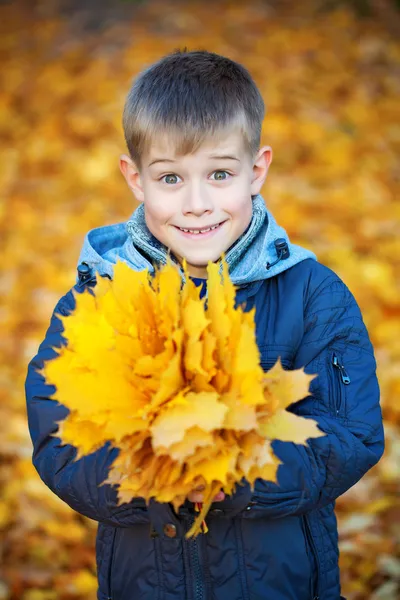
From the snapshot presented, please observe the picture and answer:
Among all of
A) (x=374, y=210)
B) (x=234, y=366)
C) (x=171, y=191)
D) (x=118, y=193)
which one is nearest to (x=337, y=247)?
(x=374, y=210)

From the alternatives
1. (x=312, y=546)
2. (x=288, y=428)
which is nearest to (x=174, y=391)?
(x=288, y=428)

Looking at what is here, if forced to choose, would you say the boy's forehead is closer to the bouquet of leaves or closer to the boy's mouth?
the boy's mouth

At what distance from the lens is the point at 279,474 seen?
6.12 ft

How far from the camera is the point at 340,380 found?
204cm

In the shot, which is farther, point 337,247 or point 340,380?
point 337,247

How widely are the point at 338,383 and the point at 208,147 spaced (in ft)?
2.23

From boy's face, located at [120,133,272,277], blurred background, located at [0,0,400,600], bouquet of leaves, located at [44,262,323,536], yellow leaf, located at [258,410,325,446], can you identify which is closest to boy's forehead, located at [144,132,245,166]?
boy's face, located at [120,133,272,277]

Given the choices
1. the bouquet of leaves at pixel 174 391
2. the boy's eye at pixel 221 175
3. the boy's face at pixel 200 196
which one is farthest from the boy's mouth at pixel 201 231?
the bouquet of leaves at pixel 174 391

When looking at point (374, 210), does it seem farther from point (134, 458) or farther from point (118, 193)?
point (134, 458)

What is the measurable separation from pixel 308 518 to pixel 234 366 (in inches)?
30.4

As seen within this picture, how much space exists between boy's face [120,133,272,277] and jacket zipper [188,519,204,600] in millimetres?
716

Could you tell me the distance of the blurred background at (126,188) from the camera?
364 cm

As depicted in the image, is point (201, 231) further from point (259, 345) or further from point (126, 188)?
point (126, 188)

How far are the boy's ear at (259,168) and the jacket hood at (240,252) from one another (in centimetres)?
4
